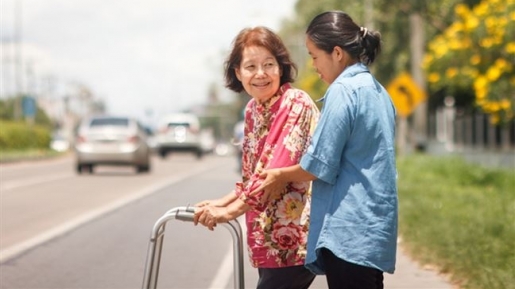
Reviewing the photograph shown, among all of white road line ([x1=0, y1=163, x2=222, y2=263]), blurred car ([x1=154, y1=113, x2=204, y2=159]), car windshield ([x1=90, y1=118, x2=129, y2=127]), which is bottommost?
blurred car ([x1=154, y1=113, x2=204, y2=159])

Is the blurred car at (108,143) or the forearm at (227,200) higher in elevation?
the forearm at (227,200)

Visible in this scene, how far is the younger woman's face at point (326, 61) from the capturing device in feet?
14.0

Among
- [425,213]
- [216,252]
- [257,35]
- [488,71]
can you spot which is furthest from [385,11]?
[257,35]

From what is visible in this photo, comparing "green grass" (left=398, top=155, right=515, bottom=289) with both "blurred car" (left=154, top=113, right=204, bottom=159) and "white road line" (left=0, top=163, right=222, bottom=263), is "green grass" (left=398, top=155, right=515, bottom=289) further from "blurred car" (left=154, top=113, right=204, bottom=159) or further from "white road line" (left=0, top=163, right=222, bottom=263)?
Result: "blurred car" (left=154, top=113, right=204, bottom=159)

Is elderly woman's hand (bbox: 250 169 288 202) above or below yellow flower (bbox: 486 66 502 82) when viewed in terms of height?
below

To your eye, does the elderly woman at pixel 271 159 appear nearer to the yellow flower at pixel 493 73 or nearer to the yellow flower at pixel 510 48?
the yellow flower at pixel 510 48

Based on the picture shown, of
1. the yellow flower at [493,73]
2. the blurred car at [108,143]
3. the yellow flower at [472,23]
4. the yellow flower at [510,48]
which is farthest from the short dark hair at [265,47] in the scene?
the blurred car at [108,143]

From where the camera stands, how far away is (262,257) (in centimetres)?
459

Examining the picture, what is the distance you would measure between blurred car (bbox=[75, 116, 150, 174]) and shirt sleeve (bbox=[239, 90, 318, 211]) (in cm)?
2454

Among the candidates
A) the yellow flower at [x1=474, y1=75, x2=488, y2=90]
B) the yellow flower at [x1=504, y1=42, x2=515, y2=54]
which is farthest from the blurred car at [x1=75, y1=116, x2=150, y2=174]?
A: the yellow flower at [x1=504, y1=42, x2=515, y2=54]

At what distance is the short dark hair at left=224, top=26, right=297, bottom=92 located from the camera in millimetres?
4633

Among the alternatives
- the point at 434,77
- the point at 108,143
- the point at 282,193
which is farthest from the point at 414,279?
the point at 108,143

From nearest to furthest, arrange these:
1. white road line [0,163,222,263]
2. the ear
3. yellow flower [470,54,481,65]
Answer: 1. the ear
2. white road line [0,163,222,263]
3. yellow flower [470,54,481,65]

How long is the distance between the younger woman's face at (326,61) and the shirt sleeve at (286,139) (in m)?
0.24
